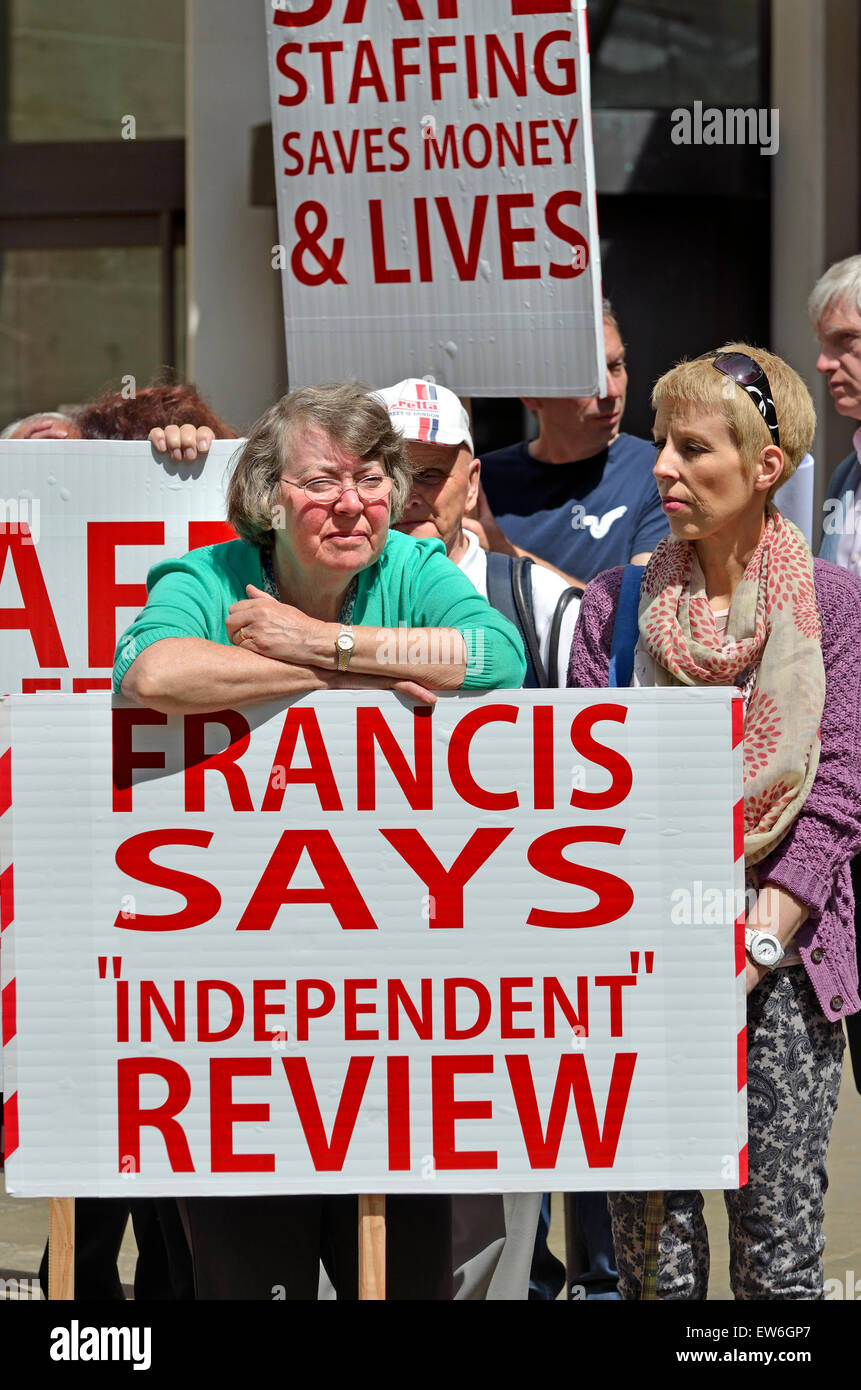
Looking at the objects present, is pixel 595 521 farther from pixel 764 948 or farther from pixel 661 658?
pixel 764 948

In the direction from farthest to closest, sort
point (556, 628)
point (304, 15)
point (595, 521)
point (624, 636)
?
1. point (595, 521)
2. point (304, 15)
3. point (556, 628)
4. point (624, 636)

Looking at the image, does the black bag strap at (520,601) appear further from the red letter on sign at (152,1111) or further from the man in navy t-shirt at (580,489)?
the red letter on sign at (152,1111)

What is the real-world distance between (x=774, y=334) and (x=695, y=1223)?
5.46m

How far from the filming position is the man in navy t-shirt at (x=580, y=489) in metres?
3.73

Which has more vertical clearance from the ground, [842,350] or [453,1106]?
[842,350]

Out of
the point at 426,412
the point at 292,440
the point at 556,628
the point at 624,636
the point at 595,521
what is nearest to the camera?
the point at 292,440

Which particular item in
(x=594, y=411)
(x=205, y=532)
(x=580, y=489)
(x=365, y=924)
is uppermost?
(x=594, y=411)

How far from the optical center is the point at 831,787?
2.67 m

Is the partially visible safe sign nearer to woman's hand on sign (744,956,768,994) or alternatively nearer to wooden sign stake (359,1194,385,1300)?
wooden sign stake (359,1194,385,1300)

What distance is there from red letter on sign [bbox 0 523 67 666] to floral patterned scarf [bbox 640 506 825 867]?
1132mm

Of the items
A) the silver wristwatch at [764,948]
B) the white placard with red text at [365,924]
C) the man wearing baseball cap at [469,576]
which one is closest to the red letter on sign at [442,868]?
the white placard with red text at [365,924]

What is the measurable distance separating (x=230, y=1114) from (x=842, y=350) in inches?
79.0

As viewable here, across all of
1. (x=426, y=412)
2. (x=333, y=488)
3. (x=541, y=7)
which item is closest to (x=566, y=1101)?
(x=333, y=488)

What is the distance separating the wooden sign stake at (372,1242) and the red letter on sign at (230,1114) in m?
0.14
